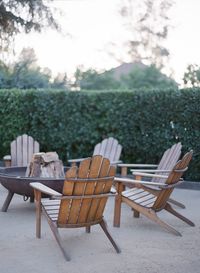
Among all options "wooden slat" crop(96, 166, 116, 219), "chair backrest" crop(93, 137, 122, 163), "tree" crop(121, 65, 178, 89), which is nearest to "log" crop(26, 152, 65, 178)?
"chair backrest" crop(93, 137, 122, 163)

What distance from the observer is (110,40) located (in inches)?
1057

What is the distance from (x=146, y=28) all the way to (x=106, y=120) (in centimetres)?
2046

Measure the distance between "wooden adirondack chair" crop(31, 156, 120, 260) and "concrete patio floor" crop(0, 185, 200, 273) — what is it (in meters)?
0.17

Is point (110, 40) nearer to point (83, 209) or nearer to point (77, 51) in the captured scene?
point (77, 51)

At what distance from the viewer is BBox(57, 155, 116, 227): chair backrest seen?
3.59 meters

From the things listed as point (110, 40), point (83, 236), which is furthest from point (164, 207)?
point (110, 40)

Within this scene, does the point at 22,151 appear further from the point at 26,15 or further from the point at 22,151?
the point at 26,15

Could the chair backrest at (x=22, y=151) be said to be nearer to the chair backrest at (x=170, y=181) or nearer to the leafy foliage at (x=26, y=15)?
the chair backrest at (x=170, y=181)

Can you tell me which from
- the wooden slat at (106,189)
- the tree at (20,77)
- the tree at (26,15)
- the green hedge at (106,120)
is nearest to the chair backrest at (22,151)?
the green hedge at (106,120)

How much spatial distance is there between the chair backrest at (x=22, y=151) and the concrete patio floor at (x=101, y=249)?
176cm

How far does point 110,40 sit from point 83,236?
77.6ft

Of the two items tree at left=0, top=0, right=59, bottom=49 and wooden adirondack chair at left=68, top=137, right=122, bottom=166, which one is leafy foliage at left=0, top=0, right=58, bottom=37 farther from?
wooden adirondack chair at left=68, top=137, right=122, bottom=166

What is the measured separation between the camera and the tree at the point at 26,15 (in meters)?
11.2

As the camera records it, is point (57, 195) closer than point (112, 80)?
Yes
